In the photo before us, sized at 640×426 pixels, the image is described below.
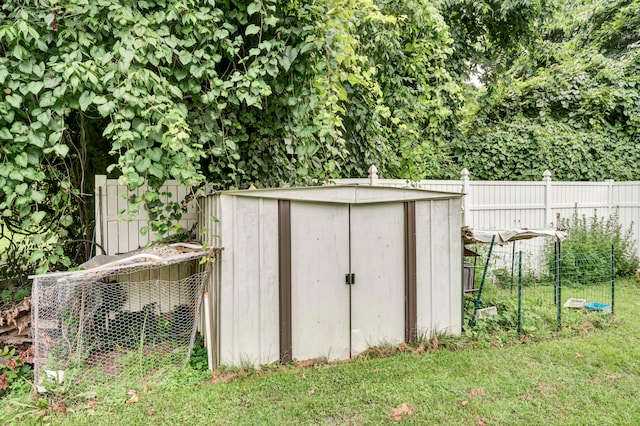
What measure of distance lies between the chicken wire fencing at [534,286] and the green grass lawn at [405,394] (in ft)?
2.27

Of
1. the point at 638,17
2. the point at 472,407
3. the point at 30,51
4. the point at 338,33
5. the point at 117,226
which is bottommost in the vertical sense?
the point at 472,407

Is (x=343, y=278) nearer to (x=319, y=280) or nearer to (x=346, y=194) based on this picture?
(x=319, y=280)

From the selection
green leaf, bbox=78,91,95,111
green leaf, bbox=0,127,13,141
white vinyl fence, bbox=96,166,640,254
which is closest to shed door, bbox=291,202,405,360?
white vinyl fence, bbox=96,166,640,254

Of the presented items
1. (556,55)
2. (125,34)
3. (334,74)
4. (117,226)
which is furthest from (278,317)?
(556,55)

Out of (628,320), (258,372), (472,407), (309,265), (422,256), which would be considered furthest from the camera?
(628,320)

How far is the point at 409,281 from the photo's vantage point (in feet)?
13.1

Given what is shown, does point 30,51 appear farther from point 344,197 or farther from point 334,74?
point 344,197

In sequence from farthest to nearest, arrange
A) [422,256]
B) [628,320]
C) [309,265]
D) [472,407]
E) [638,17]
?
[638,17]
[628,320]
[422,256]
[309,265]
[472,407]

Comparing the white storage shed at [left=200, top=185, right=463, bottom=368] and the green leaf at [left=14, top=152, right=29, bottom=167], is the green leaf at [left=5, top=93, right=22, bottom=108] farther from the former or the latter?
the white storage shed at [left=200, top=185, right=463, bottom=368]

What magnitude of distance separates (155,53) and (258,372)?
279 cm

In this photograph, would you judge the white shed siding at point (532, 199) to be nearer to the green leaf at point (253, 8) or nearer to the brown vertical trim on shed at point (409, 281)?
the brown vertical trim on shed at point (409, 281)

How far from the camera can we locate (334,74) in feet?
12.2

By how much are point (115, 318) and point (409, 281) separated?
2.82 metres

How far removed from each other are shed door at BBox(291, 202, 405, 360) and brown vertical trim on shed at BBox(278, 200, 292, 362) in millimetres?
49
